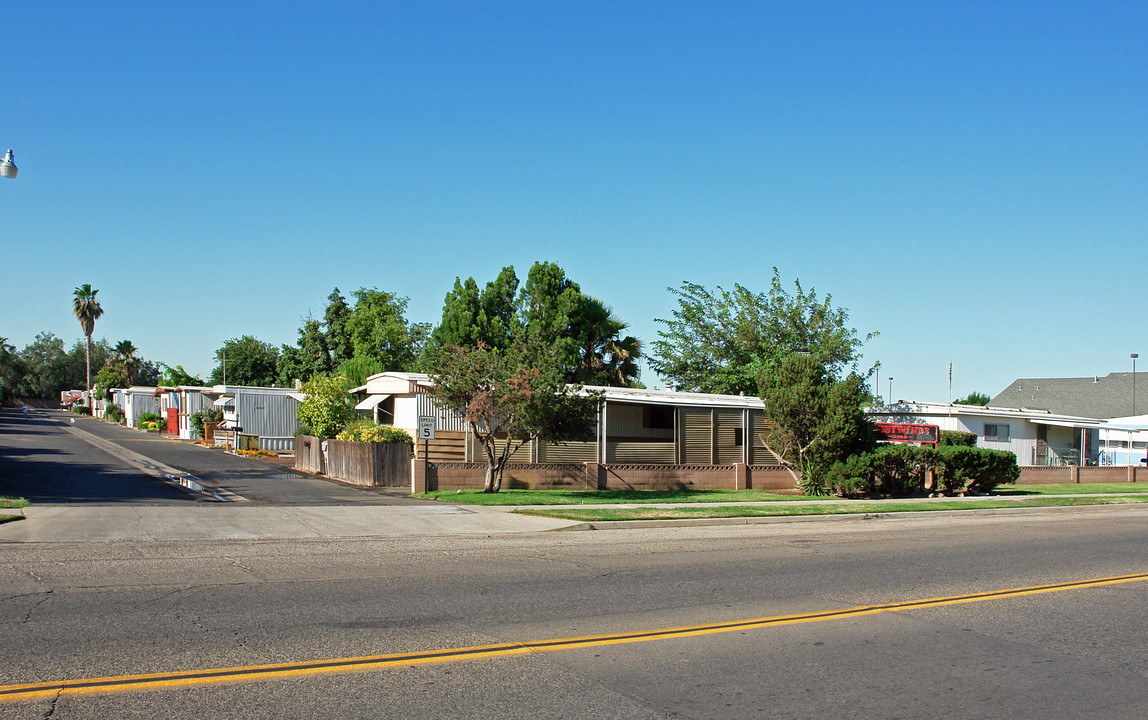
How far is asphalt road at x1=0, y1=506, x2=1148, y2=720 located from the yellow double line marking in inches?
2.2

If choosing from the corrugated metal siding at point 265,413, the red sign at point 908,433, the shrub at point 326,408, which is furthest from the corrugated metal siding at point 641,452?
the corrugated metal siding at point 265,413

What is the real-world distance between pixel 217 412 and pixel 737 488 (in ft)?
124

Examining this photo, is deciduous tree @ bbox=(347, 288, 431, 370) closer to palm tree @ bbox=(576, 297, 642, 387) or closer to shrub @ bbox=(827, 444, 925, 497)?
palm tree @ bbox=(576, 297, 642, 387)

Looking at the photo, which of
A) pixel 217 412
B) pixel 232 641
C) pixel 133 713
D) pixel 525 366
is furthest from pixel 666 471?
pixel 217 412

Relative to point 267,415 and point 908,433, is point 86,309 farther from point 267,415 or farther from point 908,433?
point 908,433

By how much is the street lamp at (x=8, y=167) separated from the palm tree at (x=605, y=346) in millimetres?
30128

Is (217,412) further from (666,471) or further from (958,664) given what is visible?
(958,664)

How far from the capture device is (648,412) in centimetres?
2888

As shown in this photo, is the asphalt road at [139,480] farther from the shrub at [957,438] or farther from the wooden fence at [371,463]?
the shrub at [957,438]

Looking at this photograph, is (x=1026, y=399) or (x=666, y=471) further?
(x=1026, y=399)

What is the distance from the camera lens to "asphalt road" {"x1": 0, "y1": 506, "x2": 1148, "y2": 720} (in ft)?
19.1

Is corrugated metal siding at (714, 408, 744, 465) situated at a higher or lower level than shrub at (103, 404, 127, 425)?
higher

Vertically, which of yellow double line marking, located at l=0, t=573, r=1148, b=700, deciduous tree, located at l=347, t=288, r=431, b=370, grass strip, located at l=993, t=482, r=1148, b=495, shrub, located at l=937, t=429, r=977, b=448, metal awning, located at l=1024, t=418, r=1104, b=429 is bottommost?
grass strip, located at l=993, t=482, r=1148, b=495

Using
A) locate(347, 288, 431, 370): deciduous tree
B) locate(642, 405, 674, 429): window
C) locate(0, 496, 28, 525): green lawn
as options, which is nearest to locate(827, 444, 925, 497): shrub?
locate(642, 405, 674, 429): window
